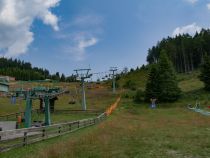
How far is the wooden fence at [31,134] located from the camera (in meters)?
19.0

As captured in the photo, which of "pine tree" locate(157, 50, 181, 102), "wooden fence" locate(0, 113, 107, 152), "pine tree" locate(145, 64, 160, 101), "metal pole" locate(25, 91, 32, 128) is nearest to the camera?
"wooden fence" locate(0, 113, 107, 152)

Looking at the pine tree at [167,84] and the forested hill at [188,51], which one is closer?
the pine tree at [167,84]

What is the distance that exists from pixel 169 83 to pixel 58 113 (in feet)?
81.5

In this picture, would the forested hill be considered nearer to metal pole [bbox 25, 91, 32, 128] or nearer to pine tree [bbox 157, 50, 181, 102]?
pine tree [bbox 157, 50, 181, 102]

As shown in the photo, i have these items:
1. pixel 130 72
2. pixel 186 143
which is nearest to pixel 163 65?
pixel 186 143

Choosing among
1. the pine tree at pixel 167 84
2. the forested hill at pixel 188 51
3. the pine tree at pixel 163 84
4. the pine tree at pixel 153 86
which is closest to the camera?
the pine tree at pixel 167 84

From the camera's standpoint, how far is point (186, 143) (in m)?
20.6

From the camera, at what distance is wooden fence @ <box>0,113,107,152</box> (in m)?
19.0

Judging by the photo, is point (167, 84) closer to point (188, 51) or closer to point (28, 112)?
point (28, 112)

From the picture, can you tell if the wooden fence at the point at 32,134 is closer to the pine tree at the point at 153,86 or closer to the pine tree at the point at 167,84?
the pine tree at the point at 167,84

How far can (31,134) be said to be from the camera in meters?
22.8

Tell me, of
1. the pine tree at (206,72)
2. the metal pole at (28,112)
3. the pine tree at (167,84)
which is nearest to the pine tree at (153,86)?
the pine tree at (167,84)

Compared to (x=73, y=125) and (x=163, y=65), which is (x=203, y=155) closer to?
(x=73, y=125)

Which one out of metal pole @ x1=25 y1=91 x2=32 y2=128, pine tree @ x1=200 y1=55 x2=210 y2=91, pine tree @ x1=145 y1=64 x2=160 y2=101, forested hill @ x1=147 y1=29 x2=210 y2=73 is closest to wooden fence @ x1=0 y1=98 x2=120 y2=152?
metal pole @ x1=25 y1=91 x2=32 y2=128
